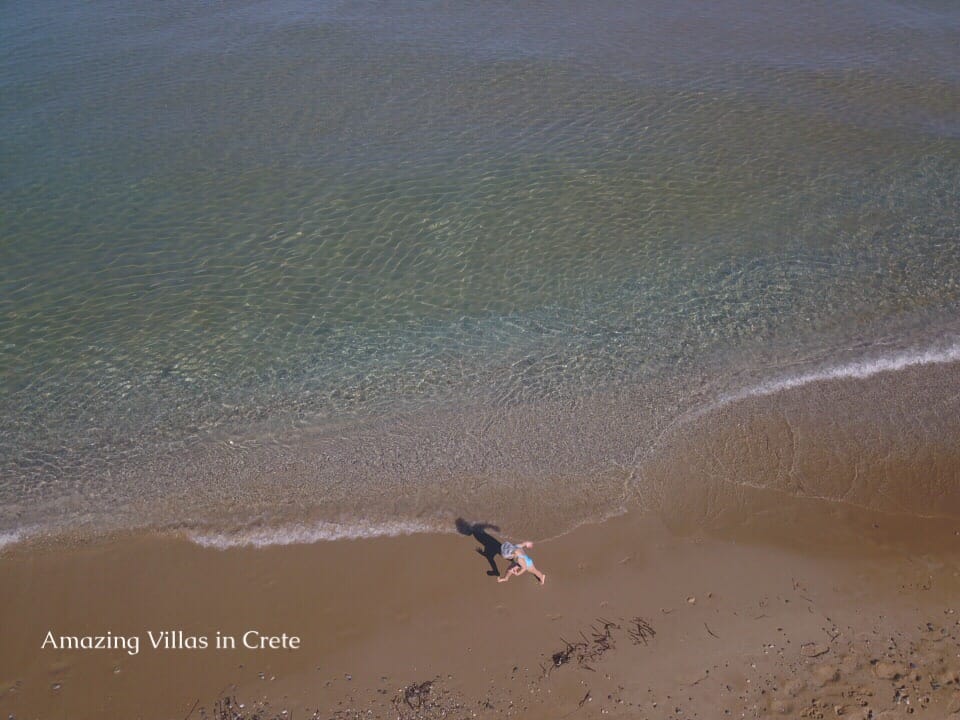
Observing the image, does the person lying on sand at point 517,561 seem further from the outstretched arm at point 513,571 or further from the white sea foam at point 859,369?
the white sea foam at point 859,369

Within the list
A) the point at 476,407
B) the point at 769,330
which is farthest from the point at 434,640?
the point at 769,330

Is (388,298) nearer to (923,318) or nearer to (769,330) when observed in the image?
(769,330)

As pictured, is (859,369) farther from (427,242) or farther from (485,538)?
(427,242)

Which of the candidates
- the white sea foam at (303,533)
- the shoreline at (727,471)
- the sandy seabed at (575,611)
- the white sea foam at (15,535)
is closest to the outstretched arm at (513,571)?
the sandy seabed at (575,611)

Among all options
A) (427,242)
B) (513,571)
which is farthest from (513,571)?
(427,242)

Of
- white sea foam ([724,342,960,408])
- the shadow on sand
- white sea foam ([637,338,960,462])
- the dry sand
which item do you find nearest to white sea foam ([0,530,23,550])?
the dry sand

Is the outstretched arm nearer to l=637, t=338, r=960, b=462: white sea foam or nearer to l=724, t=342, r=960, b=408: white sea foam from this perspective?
l=637, t=338, r=960, b=462: white sea foam

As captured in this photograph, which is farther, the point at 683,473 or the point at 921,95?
the point at 921,95

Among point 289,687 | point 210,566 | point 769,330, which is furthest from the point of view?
point 769,330
